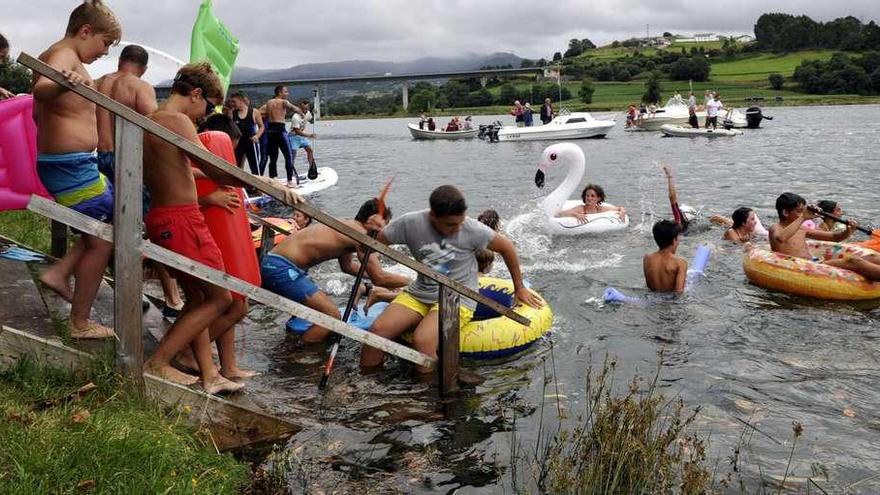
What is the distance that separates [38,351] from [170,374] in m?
0.84

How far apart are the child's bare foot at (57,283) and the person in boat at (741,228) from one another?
10804mm

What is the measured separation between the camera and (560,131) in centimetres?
4653

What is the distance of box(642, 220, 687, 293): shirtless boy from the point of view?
31.9 ft

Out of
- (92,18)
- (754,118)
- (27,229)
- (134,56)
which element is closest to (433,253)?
(134,56)

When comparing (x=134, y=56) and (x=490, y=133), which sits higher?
(x=134, y=56)

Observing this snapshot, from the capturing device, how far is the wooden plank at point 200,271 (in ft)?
14.6

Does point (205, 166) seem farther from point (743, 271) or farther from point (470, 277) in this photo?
point (743, 271)

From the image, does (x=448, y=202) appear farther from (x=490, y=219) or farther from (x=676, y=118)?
(x=676, y=118)

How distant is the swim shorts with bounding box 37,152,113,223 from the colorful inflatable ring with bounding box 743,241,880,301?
8.14 meters

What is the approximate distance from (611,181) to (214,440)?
72.2ft

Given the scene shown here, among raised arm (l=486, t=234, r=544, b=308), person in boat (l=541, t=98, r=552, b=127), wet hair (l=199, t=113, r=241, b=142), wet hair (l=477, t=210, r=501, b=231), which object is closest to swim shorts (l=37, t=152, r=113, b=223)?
raised arm (l=486, t=234, r=544, b=308)

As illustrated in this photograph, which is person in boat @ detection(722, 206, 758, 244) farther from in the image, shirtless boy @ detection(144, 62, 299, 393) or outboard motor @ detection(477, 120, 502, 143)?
outboard motor @ detection(477, 120, 502, 143)

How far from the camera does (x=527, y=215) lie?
619 inches

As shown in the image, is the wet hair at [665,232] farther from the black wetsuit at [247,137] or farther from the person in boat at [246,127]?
the black wetsuit at [247,137]
